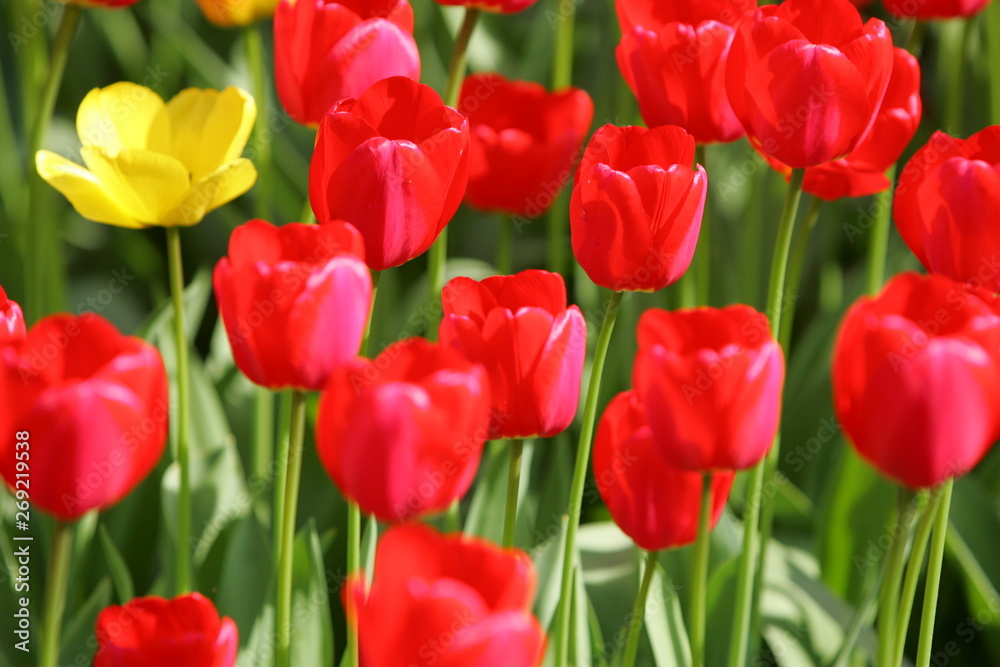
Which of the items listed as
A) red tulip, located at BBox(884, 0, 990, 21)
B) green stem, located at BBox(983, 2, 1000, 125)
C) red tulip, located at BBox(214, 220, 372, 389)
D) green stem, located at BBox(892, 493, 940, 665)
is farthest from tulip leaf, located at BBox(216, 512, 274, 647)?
green stem, located at BBox(983, 2, 1000, 125)

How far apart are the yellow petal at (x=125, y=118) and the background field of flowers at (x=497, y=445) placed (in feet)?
0.71

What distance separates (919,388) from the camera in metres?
0.48

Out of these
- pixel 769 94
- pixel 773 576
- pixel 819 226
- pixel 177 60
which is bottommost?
pixel 773 576

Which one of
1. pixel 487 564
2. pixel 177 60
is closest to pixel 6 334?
pixel 487 564

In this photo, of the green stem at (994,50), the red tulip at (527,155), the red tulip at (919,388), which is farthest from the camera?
the green stem at (994,50)

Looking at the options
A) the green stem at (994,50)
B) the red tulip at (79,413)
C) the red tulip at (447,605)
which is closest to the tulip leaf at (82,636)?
the red tulip at (79,413)

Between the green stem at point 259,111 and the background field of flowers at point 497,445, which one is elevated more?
the green stem at point 259,111

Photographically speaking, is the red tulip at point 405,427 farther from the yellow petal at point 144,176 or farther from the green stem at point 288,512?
Result: the yellow petal at point 144,176

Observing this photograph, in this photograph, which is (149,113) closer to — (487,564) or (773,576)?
(487,564)

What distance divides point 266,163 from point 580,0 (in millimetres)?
765

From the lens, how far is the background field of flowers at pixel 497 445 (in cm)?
84

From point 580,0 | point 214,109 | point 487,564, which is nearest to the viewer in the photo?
point 487,564

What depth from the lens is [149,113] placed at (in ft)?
2.64

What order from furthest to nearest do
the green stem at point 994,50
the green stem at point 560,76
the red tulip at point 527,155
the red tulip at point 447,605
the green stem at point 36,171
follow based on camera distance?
the green stem at point 994,50, the green stem at point 560,76, the red tulip at point 527,155, the green stem at point 36,171, the red tulip at point 447,605
